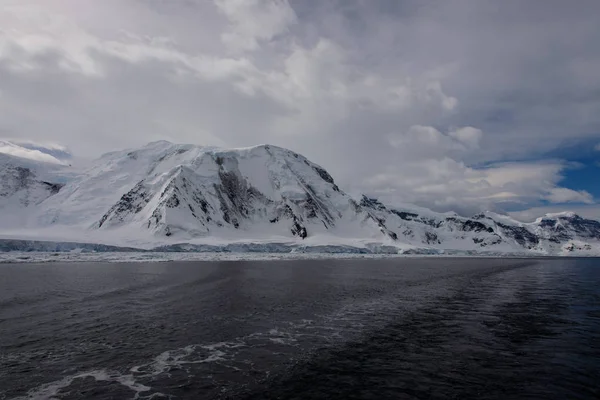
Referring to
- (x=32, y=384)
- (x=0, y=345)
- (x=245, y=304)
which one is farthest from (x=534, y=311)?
(x=0, y=345)

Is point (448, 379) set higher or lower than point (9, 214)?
lower

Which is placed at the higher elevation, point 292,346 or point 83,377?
point 292,346

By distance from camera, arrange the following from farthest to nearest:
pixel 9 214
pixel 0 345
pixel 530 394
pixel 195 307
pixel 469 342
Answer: pixel 9 214 < pixel 195 307 < pixel 469 342 < pixel 0 345 < pixel 530 394

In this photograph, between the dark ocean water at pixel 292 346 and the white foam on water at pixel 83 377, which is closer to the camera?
the white foam on water at pixel 83 377

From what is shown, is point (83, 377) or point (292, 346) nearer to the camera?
point (83, 377)

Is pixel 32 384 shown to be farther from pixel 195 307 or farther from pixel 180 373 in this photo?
pixel 195 307

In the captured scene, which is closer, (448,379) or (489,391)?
(489,391)

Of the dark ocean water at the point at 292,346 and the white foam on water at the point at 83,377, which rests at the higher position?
the dark ocean water at the point at 292,346

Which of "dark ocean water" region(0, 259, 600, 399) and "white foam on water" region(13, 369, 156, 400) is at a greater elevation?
"dark ocean water" region(0, 259, 600, 399)
